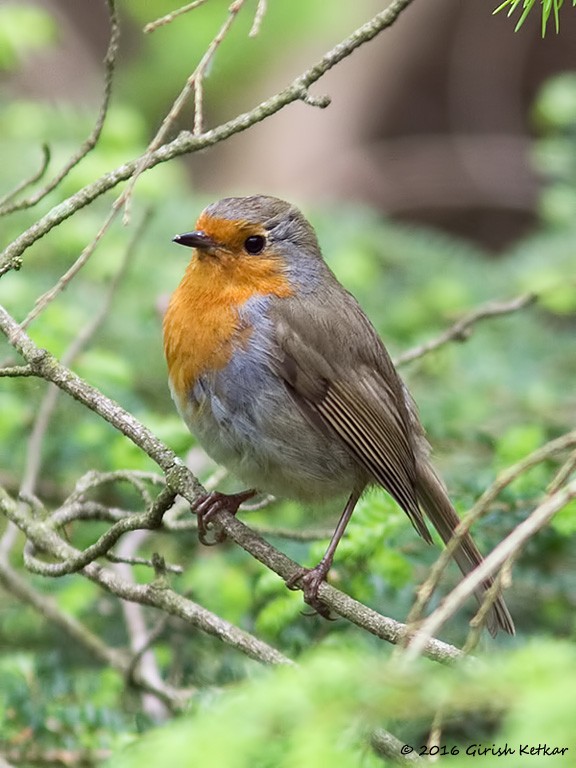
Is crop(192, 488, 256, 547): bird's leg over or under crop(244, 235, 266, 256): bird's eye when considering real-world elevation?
under

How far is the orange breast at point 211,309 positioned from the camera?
3076 millimetres

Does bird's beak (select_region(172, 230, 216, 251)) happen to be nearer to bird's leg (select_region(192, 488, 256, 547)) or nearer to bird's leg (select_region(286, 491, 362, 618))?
bird's leg (select_region(192, 488, 256, 547))

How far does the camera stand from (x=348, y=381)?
3.28 metres

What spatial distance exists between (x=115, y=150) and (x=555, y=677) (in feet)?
11.9

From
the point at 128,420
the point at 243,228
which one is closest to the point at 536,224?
the point at 243,228

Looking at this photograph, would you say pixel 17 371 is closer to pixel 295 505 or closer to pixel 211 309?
pixel 211 309

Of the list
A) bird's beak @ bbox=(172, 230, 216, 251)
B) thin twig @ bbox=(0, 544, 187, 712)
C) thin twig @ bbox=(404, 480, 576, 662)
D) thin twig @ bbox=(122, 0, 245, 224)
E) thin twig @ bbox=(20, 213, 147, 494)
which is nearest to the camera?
thin twig @ bbox=(404, 480, 576, 662)

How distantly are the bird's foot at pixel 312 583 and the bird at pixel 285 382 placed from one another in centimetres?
5

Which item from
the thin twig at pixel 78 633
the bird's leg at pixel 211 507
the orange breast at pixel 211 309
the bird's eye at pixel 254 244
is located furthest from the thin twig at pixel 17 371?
the bird's eye at pixel 254 244

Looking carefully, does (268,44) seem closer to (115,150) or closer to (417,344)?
(115,150)

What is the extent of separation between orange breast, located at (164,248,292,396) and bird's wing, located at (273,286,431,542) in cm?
11

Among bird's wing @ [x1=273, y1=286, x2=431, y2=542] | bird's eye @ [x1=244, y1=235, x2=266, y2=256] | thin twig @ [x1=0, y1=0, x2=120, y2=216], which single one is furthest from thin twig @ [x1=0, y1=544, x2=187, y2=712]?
bird's eye @ [x1=244, y1=235, x2=266, y2=256]

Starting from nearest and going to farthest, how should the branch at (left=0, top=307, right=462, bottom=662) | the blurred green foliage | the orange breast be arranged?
the blurred green foliage
the branch at (left=0, top=307, right=462, bottom=662)
the orange breast

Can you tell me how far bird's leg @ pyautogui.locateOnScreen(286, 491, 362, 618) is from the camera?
2.59m
